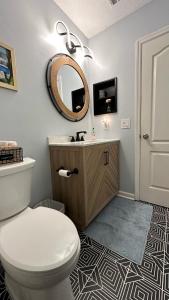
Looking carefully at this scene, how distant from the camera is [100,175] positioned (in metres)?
1.50

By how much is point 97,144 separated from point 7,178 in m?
0.85

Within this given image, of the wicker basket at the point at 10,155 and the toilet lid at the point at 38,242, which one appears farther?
the wicker basket at the point at 10,155

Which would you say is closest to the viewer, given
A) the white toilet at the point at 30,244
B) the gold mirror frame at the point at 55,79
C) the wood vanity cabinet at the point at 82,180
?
the white toilet at the point at 30,244

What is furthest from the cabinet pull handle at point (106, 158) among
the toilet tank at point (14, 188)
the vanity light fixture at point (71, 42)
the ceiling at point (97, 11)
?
the ceiling at point (97, 11)

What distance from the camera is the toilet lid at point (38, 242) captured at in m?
0.59

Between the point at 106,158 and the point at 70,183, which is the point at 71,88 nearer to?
the point at 106,158

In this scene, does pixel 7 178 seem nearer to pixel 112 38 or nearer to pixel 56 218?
pixel 56 218

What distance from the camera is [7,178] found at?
2.81 feet

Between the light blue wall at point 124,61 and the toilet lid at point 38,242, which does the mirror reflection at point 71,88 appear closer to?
the light blue wall at point 124,61

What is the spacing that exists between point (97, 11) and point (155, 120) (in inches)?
56.0

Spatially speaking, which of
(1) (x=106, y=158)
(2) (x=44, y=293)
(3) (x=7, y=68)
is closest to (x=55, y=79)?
(3) (x=7, y=68)

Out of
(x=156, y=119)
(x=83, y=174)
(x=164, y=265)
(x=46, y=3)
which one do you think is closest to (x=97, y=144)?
(x=83, y=174)

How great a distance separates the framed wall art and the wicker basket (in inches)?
21.1

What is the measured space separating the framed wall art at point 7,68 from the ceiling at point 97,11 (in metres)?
0.93
